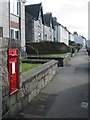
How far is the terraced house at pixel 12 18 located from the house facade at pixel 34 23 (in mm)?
9144

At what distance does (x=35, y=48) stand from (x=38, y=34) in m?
5.45

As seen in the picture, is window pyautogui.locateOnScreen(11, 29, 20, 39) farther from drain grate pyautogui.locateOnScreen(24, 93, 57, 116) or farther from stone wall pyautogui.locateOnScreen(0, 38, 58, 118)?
stone wall pyautogui.locateOnScreen(0, 38, 58, 118)

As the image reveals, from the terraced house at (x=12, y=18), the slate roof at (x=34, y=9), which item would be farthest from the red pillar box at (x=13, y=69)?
the slate roof at (x=34, y=9)

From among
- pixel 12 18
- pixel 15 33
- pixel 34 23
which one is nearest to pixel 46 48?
pixel 34 23

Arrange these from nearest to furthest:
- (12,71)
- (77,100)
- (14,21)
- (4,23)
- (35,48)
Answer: (12,71) < (77,100) < (4,23) < (14,21) < (35,48)

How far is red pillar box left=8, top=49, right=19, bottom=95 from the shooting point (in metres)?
5.56

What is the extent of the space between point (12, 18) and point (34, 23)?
42.6 feet

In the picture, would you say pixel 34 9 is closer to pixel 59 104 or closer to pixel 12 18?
pixel 12 18

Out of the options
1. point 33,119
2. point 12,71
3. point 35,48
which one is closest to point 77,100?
point 33,119

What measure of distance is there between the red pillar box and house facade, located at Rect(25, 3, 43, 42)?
29724 millimetres

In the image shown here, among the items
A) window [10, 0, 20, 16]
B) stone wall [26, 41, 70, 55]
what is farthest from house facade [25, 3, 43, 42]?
window [10, 0, 20, 16]

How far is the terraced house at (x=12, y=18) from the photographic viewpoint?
822 inches

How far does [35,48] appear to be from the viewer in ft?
112

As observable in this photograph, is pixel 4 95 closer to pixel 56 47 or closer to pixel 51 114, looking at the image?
pixel 51 114
